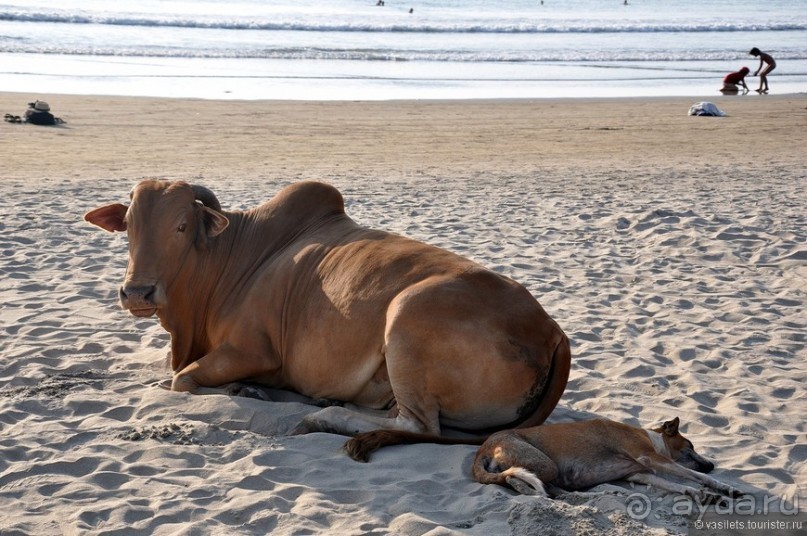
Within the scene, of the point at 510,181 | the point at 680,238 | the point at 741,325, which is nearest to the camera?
the point at 741,325

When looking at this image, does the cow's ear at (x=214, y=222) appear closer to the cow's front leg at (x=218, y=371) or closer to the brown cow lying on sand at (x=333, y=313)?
the brown cow lying on sand at (x=333, y=313)

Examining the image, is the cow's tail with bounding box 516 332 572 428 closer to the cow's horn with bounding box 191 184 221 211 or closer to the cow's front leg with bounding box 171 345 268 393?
the cow's front leg with bounding box 171 345 268 393

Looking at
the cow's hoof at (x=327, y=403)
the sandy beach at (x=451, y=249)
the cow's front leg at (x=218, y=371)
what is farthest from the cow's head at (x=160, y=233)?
the cow's hoof at (x=327, y=403)

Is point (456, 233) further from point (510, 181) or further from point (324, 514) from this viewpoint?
point (324, 514)

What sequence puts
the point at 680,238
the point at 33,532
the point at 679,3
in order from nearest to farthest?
the point at 33,532 → the point at 680,238 → the point at 679,3

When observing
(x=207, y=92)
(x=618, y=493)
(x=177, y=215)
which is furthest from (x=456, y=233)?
(x=207, y=92)

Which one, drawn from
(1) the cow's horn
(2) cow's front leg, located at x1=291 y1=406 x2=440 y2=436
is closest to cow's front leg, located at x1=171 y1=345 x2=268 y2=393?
(2) cow's front leg, located at x1=291 y1=406 x2=440 y2=436

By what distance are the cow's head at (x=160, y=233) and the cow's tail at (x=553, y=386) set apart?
7.13 ft

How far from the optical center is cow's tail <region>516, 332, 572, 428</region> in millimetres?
5227

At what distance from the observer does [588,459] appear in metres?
4.66

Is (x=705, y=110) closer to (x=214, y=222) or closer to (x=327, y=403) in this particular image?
(x=214, y=222)

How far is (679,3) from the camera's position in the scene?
69.3m

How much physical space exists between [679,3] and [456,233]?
64.2 meters

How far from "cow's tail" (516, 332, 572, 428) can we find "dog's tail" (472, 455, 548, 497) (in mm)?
569
